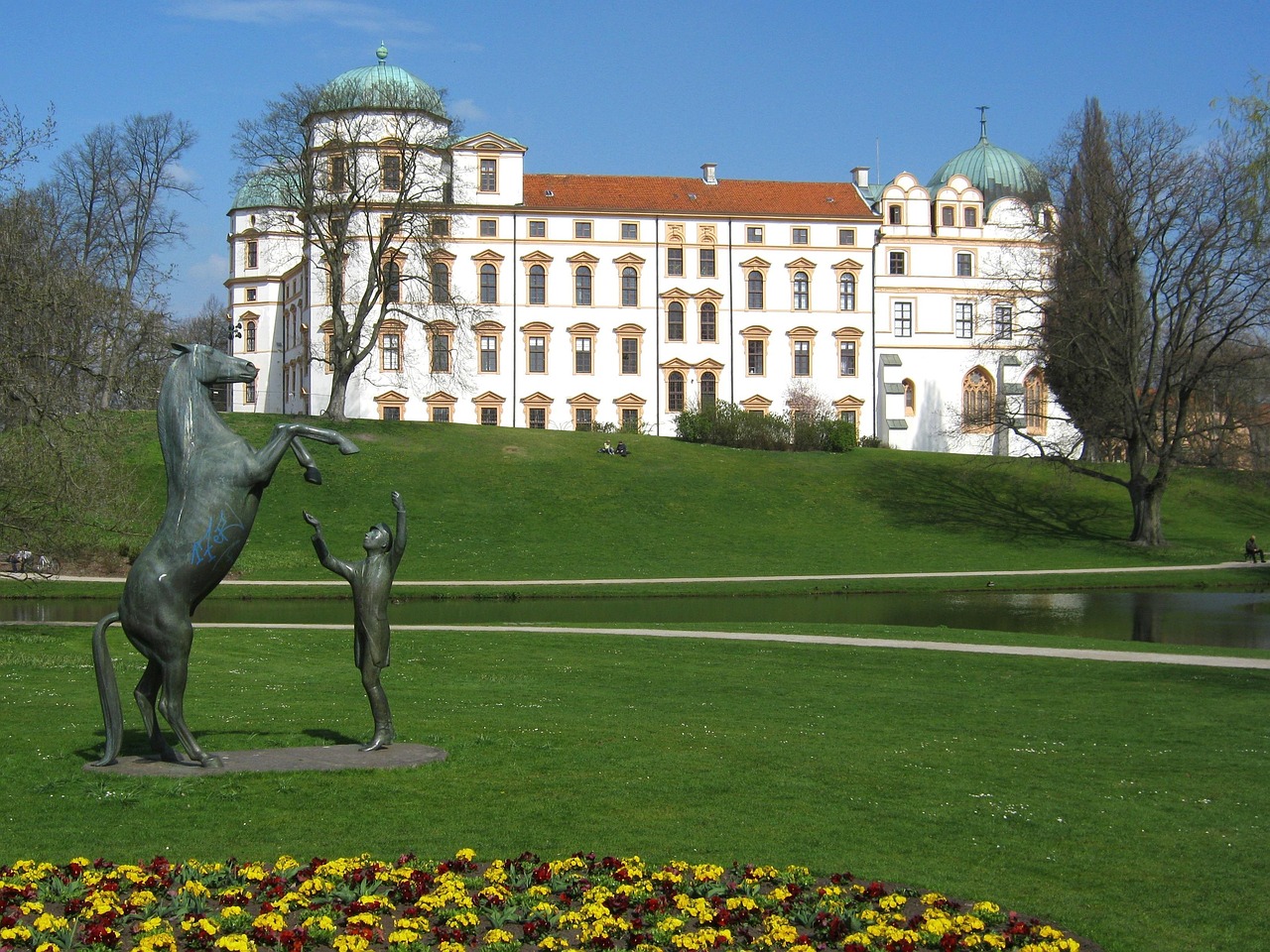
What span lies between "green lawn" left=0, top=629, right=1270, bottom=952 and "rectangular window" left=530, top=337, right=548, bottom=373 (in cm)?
5601

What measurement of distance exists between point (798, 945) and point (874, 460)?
59.1 m

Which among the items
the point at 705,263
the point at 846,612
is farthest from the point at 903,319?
the point at 846,612

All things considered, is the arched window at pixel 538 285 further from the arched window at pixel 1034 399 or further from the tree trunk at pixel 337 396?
the arched window at pixel 1034 399

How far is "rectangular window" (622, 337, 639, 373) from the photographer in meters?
76.1

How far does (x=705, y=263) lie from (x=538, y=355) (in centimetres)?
1143

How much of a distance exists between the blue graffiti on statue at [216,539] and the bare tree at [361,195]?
1844 inches

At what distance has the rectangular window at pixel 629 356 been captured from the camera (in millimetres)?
76125

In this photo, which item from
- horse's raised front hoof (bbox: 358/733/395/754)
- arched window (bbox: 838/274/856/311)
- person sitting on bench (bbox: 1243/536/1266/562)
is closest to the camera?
horse's raised front hoof (bbox: 358/733/395/754)

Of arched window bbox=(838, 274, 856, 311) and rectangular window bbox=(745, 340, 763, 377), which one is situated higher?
arched window bbox=(838, 274, 856, 311)

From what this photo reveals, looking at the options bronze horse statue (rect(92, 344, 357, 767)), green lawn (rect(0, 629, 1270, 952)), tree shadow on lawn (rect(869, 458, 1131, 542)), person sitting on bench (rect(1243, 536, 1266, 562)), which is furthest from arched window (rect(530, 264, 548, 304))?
bronze horse statue (rect(92, 344, 357, 767))

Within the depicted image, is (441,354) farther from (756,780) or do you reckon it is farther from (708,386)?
(756,780)

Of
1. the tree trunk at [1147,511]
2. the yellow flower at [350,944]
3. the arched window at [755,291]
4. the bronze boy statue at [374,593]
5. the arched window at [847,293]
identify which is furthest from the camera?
the arched window at [847,293]

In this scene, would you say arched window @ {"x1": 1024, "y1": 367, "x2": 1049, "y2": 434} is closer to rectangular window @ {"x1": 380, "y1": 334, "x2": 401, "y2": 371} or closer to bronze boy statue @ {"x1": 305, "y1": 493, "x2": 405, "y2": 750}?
rectangular window @ {"x1": 380, "y1": 334, "x2": 401, "y2": 371}

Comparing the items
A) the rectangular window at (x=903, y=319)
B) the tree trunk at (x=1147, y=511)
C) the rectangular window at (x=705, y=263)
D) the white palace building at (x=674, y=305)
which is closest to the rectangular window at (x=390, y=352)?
the white palace building at (x=674, y=305)
